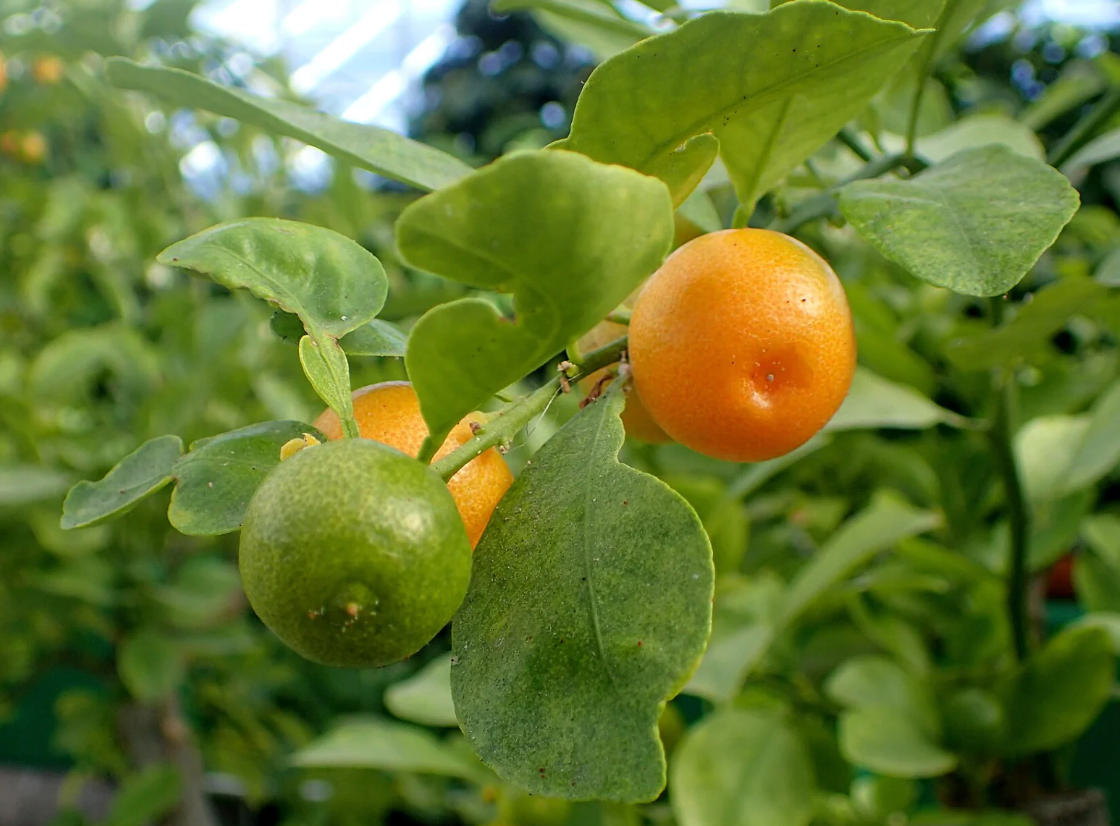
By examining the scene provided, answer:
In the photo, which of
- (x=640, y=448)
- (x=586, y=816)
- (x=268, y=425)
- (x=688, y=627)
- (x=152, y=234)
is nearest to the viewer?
(x=688, y=627)

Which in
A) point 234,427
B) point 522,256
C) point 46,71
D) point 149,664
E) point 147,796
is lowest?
point 147,796

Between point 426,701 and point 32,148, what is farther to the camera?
point 32,148

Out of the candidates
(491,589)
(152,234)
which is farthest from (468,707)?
(152,234)

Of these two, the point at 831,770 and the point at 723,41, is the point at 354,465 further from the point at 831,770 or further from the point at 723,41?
the point at 831,770

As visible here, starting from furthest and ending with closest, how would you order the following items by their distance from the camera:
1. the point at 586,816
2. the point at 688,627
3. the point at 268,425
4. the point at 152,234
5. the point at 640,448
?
the point at 152,234 < the point at 640,448 < the point at 586,816 < the point at 268,425 < the point at 688,627

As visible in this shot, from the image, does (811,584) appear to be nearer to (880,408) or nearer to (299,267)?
(880,408)

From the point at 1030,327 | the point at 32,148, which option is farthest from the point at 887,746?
the point at 32,148
